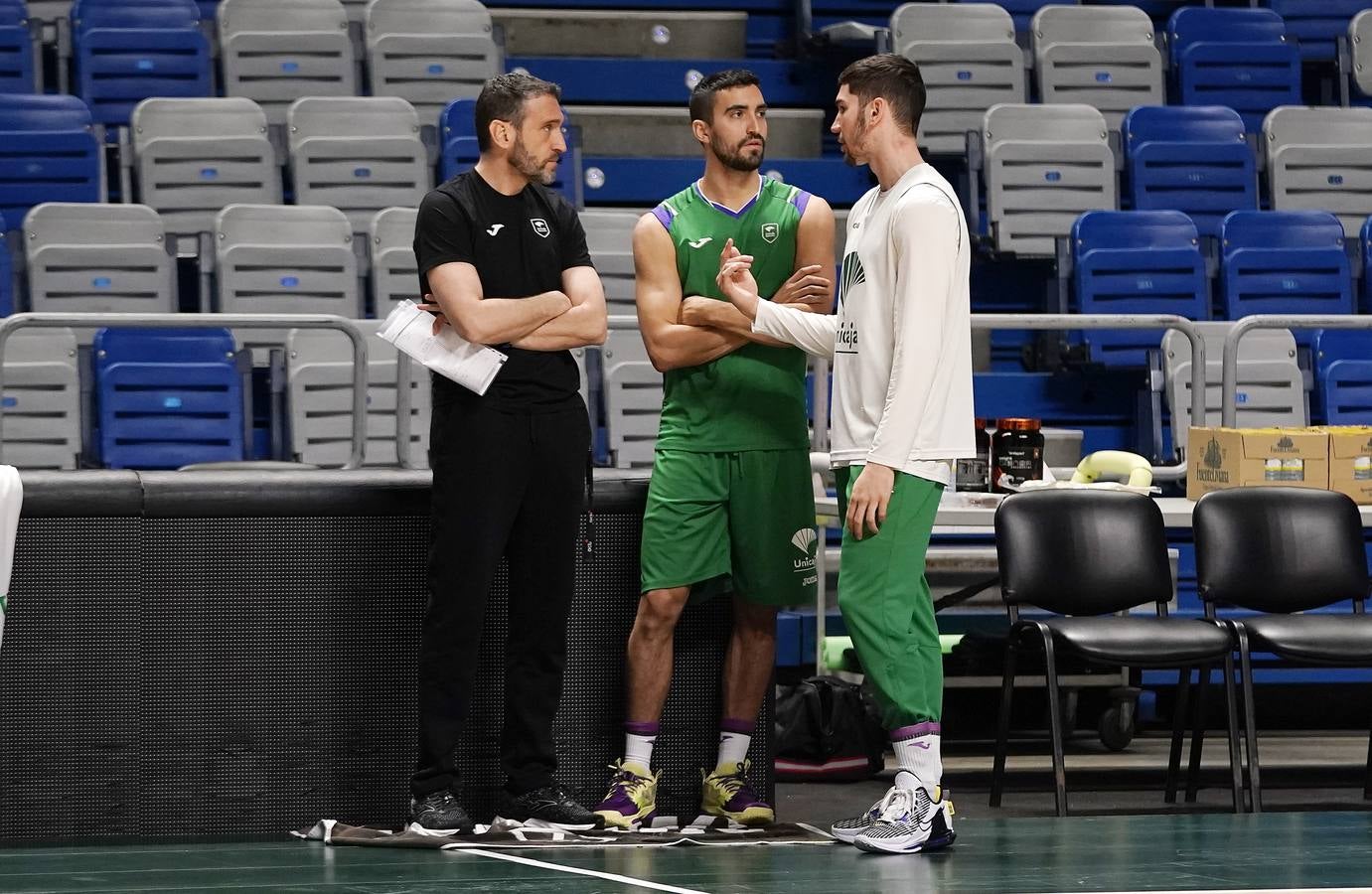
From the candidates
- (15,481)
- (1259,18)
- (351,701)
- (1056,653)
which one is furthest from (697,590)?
(1259,18)

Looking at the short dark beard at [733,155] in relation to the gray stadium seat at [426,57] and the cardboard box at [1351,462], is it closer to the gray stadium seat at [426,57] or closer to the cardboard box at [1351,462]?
the cardboard box at [1351,462]

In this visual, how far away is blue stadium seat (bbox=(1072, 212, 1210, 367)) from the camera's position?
843 cm

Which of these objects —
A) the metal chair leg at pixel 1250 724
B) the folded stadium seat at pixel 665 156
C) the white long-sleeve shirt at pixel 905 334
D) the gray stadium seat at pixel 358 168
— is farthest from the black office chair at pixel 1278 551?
the gray stadium seat at pixel 358 168

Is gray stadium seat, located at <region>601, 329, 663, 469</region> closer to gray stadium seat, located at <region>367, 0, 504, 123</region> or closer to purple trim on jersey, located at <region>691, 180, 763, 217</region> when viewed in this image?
gray stadium seat, located at <region>367, 0, 504, 123</region>

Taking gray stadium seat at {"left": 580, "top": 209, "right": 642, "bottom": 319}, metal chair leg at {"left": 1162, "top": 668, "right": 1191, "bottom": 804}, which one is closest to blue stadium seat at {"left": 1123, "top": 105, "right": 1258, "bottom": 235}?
gray stadium seat at {"left": 580, "top": 209, "right": 642, "bottom": 319}

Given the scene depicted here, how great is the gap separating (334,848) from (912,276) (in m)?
1.92

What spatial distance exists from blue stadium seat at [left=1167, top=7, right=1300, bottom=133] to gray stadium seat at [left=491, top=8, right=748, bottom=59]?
2.43 m

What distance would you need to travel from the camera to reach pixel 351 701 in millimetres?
4727

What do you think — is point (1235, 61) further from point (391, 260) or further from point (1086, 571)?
point (1086, 571)

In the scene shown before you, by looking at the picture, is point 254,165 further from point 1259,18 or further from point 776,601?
point 1259,18

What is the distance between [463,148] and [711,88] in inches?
164

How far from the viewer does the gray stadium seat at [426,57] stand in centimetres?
941

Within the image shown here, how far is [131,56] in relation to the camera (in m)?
9.18

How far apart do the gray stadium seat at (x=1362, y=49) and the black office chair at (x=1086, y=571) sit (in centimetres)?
544
